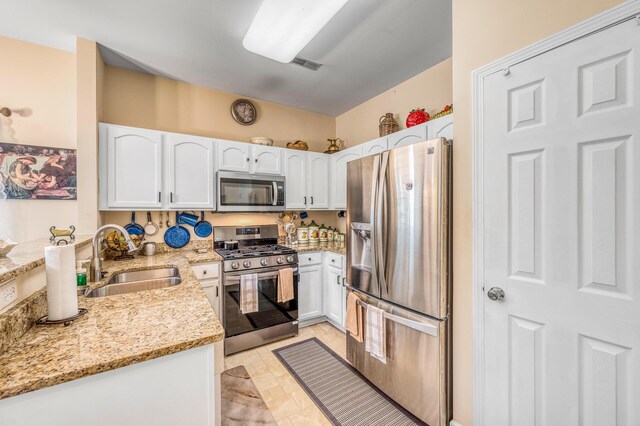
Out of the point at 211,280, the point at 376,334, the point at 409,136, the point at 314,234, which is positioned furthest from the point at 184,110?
the point at 376,334

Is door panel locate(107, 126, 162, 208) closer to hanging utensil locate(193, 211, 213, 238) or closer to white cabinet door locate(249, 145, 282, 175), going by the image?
hanging utensil locate(193, 211, 213, 238)

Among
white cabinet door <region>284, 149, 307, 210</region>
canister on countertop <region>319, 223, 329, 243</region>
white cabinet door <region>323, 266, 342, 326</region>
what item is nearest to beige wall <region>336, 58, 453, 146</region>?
white cabinet door <region>284, 149, 307, 210</region>

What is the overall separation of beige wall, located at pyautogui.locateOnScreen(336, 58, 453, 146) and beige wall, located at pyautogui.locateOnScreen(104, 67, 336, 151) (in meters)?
0.68

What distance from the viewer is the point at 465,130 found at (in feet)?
4.93

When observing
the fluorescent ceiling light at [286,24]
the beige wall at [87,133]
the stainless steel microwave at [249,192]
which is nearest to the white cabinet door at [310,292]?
the stainless steel microwave at [249,192]

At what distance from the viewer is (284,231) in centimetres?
352

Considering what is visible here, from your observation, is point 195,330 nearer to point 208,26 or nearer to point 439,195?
point 439,195

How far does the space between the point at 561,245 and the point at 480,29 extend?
1.19 meters

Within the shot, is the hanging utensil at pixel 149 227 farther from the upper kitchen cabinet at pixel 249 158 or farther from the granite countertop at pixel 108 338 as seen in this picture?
the granite countertop at pixel 108 338

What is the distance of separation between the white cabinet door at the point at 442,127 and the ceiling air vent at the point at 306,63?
4.00 ft

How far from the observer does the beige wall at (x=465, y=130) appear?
1.36m

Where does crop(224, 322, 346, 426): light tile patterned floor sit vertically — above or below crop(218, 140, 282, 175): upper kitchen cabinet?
below

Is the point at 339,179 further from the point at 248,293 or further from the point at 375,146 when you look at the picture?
the point at 248,293

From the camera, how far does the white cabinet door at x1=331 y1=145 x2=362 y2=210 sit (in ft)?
11.0
